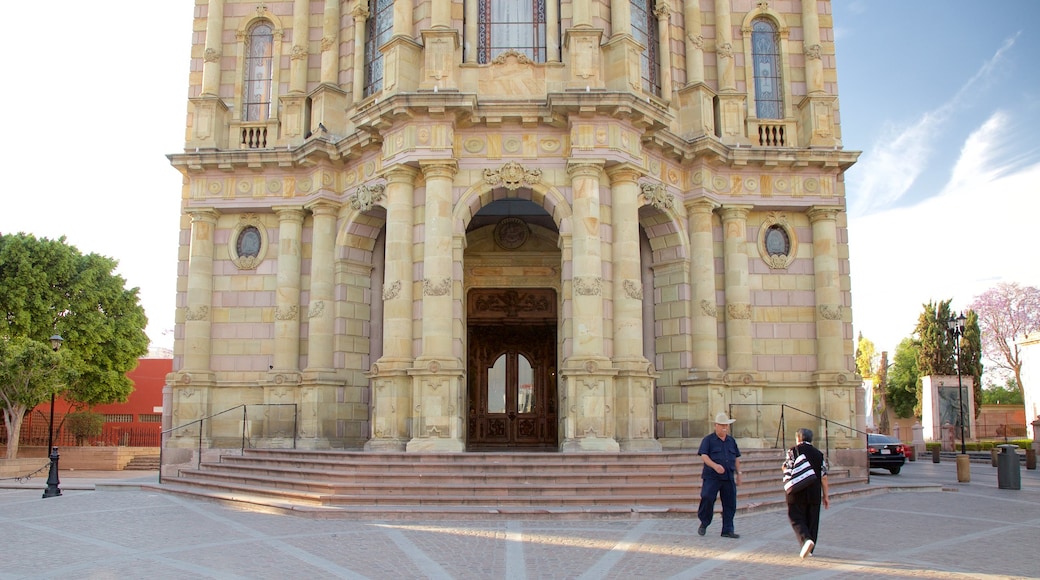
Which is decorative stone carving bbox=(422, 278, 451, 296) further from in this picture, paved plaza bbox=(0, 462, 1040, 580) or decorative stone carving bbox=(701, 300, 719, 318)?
decorative stone carving bbox=(701, 300, 719, 318)

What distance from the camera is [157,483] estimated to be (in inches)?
786

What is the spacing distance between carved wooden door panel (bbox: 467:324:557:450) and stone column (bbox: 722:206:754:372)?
5.60m

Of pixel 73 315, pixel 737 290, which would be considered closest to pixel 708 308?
pixel 737 290

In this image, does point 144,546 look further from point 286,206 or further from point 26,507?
point 286,206

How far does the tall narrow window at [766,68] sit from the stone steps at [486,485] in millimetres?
10594

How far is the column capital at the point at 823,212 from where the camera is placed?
22.3m

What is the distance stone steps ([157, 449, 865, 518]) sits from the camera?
14344 mm

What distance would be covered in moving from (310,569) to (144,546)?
9.80ft

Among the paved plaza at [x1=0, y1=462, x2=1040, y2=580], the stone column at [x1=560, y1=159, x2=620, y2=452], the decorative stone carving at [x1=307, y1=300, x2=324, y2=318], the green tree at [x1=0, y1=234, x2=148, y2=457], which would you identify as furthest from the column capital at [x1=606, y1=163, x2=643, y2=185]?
the green tree at [x1=0, y1=234, x2=148, y2=457]

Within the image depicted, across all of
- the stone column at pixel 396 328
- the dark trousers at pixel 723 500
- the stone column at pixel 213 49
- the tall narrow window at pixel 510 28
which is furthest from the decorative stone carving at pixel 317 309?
the dark trousers at pixel 723 500

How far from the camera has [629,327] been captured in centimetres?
1856

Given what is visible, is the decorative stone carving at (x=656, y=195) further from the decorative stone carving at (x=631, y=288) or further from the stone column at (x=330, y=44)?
the stone column at (x=330, y=44)

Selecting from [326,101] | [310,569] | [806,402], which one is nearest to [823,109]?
[806,402]

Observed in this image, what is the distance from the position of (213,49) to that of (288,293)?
7.26 meters
